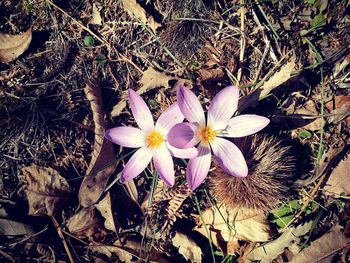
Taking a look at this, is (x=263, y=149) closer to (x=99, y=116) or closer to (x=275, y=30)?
(x=275, y=30)

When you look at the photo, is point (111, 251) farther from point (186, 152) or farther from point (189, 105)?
point (189, 105)

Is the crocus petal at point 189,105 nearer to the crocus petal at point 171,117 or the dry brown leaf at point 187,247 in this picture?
the crocus petal at point 171,117

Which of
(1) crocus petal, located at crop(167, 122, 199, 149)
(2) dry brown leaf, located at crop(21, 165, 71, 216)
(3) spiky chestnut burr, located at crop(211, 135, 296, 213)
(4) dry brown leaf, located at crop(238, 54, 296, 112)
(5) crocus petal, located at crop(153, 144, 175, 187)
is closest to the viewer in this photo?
(1) crocus petal, located at crop(167, 122, 199, 149)

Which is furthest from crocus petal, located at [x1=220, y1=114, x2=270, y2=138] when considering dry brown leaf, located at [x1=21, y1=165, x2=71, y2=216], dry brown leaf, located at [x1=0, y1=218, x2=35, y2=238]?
dry brown leaf, located at [x1=0, y1=218, x2=35, y2=238]

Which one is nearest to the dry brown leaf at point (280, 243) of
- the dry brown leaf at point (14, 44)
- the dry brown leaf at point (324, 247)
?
the dry brown leaf at point (324, 247)

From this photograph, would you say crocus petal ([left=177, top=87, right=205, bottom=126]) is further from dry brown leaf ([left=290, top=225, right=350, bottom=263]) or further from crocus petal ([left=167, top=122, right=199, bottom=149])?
dry brown leaf ([left=290, top=225, right=350, bottom=263])

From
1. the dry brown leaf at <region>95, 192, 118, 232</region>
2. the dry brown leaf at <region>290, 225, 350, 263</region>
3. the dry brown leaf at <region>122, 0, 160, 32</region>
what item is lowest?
the dry brown leaf at <region>290, 225, 350, 263</region>
